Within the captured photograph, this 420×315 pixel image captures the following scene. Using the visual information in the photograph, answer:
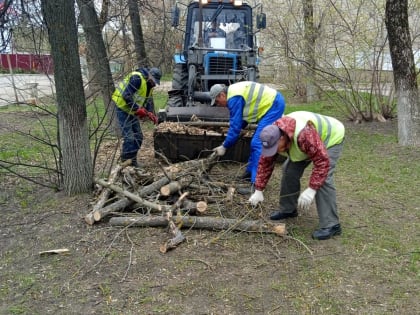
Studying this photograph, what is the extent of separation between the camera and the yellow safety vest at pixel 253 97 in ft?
16.3

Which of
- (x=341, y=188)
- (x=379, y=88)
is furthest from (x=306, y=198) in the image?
(x=379, y=88)

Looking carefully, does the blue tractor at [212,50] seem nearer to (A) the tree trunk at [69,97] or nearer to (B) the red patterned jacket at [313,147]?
(A) the tree trunk at [69,97]

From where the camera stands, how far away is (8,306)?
3.04m

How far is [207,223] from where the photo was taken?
4074 millimetres

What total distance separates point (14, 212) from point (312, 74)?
7605mm

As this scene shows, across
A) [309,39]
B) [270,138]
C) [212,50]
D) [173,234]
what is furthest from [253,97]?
[309,39]

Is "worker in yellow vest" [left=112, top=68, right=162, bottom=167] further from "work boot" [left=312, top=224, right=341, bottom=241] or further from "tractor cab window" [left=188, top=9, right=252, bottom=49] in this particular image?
"work boot" [left=312, top=224, right=341, bottom=241]

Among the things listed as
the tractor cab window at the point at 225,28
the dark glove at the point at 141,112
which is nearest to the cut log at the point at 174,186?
the dark glove at the point at 141,112

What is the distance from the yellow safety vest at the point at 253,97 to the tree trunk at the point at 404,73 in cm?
322

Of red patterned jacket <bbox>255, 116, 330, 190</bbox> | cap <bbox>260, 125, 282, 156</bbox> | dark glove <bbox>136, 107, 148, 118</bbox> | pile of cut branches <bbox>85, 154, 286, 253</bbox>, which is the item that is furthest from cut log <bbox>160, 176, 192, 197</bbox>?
dark glove <bbox>136, 107, 148, 118</bbox>

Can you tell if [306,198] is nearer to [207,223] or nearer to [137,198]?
[207,223]

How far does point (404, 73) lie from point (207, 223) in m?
4.96

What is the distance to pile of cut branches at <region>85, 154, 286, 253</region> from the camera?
405cm

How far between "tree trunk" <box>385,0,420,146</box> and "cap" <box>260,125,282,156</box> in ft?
14.9
